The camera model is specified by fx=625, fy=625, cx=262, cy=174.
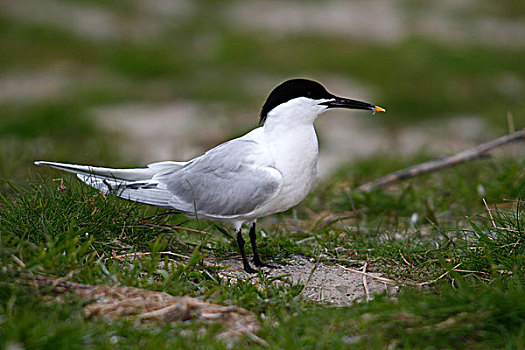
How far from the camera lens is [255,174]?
10.0ft

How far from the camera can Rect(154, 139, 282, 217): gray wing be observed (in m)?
3.04

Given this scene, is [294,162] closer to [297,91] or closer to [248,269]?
[297,91]

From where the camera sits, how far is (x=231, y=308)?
8.23 feet

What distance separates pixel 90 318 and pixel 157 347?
0.37m

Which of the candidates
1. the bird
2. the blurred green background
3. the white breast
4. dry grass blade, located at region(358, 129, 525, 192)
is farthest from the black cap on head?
the blurred green background

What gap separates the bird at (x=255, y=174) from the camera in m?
3.06

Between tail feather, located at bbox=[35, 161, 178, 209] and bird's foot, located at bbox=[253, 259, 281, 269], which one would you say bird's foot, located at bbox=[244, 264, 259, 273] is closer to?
bird's foot, located at bbox=[253, 259, 281, 269]

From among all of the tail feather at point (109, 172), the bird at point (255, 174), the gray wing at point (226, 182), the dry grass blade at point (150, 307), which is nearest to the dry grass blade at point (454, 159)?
the bird at point (255, 174)

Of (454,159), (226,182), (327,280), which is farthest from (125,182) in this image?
(454,159)

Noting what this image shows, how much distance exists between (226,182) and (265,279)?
54 cm

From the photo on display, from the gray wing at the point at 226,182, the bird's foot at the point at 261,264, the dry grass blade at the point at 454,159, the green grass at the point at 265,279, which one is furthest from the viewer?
the dry grass blade at the point at 454,159

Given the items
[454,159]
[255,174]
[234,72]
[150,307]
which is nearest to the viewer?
[150,307]

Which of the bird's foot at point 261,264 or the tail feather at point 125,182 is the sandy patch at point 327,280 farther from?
the tail feather at point 125,182

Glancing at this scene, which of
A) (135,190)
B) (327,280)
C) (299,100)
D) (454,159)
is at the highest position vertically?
(299,100)
